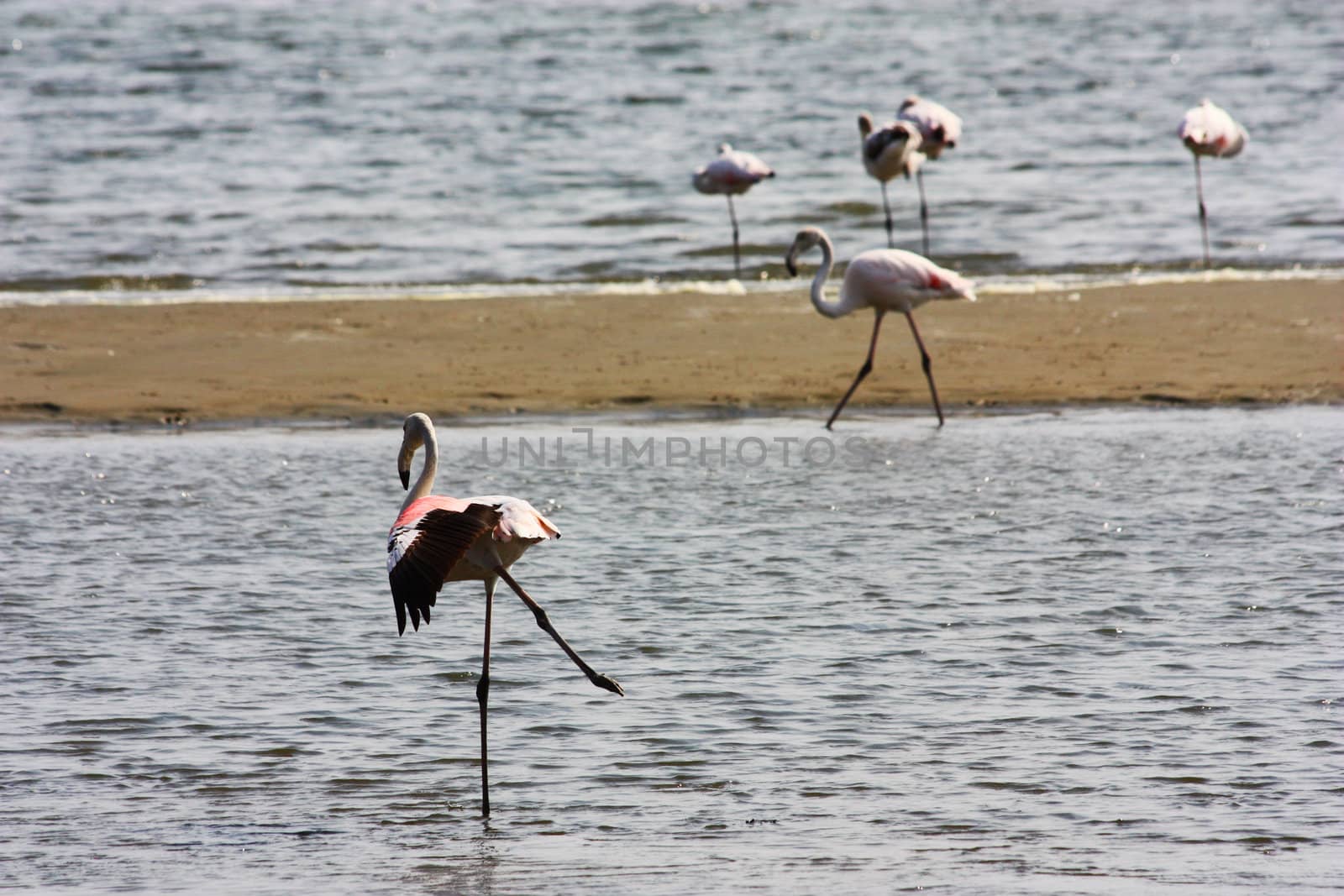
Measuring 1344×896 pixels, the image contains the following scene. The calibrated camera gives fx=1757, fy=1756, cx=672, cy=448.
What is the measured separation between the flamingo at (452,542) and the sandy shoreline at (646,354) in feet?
20.1

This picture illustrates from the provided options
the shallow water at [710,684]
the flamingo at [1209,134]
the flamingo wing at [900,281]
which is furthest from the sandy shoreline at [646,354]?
the flamingo at [1209,134]

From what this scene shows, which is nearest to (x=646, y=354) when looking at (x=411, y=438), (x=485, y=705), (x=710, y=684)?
(x=710, y=684)

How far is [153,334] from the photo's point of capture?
45.4ft

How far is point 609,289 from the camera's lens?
16234mm

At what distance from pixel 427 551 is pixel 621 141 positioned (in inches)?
826

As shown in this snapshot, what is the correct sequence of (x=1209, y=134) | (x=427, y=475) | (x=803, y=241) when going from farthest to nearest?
(x=1209, y=134)
(x=803, y=241)
(x=427, y=475)

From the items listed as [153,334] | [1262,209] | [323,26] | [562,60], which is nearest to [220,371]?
[153,334]

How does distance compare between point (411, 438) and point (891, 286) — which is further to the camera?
point (891, 286)

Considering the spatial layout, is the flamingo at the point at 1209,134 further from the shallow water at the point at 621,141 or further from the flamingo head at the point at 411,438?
the flamingo head at the point at 411,438

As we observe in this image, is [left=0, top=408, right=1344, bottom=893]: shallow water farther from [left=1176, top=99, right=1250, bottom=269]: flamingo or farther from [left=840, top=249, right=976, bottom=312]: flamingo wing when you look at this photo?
[left=1176, top=99, right=1250, bottom=269]: flamingo

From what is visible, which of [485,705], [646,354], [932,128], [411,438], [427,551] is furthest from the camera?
[932,128]

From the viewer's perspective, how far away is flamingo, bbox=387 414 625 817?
4645mm

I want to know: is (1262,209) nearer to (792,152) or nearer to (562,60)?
(792,152)

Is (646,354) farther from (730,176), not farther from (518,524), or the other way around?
(518,524)
